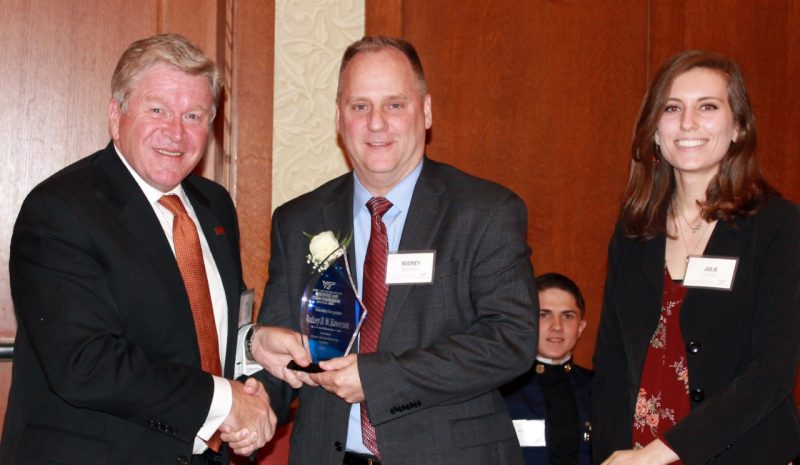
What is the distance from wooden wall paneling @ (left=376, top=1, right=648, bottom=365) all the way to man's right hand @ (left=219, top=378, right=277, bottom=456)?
Result: 1.69 metres

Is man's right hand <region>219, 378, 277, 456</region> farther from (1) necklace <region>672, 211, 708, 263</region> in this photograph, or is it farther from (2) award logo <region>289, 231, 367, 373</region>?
(1) necklace <region>672, 211, 708, 263</region>

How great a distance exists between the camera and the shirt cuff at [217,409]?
2605 millimetres

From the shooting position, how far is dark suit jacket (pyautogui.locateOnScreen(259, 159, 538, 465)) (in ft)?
Result: 8.11

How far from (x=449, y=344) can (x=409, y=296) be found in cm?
19

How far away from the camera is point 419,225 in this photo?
2668 millimetres

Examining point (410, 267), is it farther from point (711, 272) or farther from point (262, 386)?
point (711, 272)

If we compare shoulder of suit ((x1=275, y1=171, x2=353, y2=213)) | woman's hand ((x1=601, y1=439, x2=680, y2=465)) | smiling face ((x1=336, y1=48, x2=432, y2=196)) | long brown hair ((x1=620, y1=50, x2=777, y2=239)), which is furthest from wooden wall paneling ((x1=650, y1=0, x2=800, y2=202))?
woman's hand ((x1=601, y1=439, x2=680, y2=465))

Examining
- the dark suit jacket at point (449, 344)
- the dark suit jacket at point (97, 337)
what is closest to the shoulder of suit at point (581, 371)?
the dark suit jacket at point (449, 344)

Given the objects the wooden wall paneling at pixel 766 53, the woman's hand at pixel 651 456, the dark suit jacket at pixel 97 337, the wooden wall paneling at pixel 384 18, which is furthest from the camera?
the wooden wall paneling at pixel 766 53

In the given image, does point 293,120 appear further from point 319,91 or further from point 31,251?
point 31,251

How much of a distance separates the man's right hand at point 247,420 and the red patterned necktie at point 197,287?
78 millimetres

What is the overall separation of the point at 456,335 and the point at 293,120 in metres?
1.63

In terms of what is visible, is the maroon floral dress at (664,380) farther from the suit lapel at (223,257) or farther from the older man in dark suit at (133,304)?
the suit lapel at (223,257)

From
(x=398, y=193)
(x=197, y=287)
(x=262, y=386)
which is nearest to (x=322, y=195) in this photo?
(x=398, y=193)
